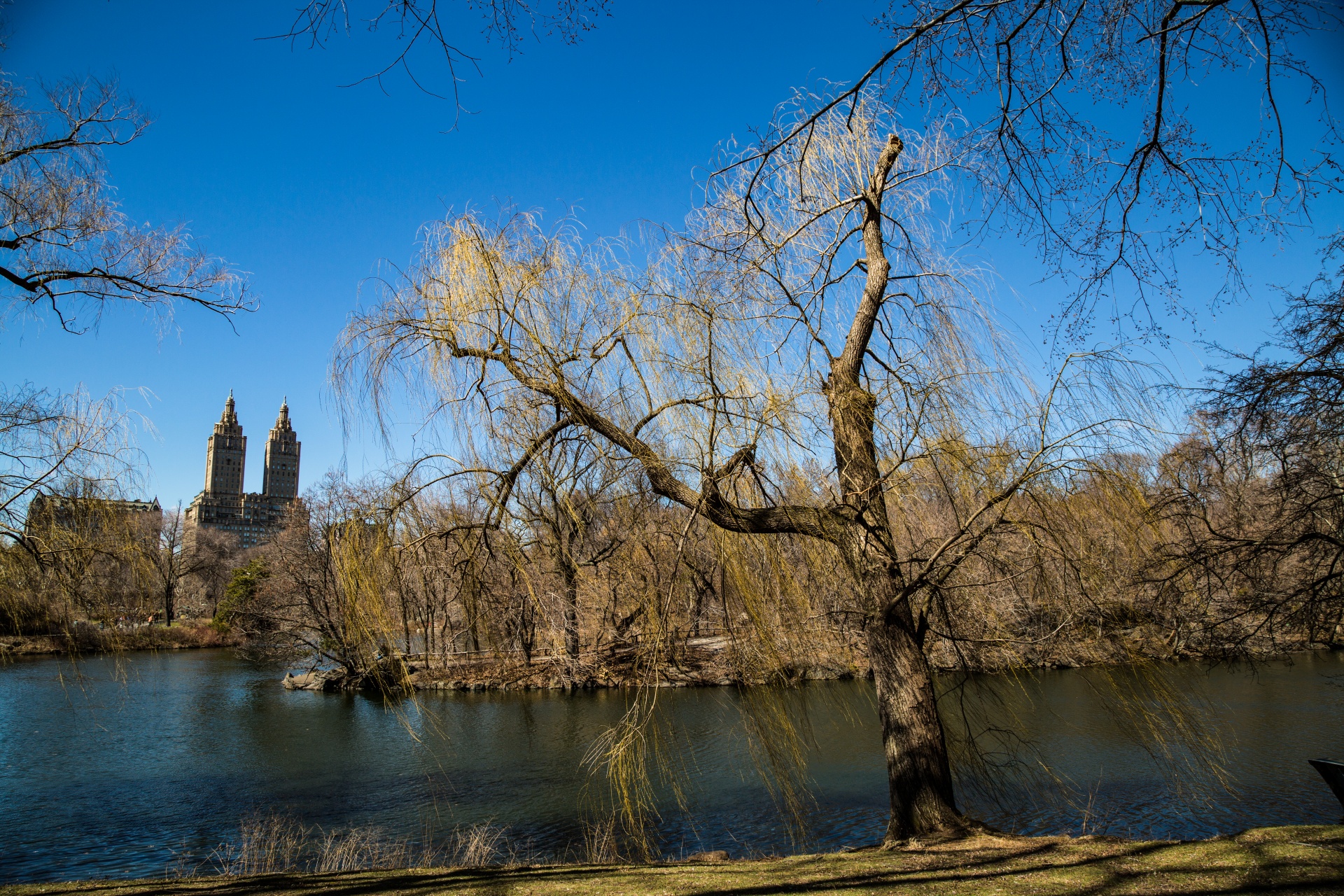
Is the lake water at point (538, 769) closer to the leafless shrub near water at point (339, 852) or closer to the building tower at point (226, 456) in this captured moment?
the leafless shrub near water at point (339, 852)

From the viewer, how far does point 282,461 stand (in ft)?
346

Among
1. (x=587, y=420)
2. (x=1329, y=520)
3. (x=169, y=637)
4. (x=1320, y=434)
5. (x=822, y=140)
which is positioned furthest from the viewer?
(x=169, y=637)

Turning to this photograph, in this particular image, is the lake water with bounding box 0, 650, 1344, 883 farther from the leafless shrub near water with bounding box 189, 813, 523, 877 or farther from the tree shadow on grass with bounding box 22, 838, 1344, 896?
the tree shadow on grass with bounding box 22, 838, 1344, 896

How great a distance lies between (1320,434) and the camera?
20.5ft

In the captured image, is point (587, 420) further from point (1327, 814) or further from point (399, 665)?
point (1327, 814)

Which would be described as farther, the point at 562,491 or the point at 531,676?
the point at 531,676

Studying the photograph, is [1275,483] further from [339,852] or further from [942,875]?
[339,852]

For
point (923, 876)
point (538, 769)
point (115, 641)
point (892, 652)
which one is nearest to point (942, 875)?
point (923, 876)

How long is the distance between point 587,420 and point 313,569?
62.2 feet

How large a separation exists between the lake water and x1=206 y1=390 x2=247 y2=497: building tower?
97685 mm

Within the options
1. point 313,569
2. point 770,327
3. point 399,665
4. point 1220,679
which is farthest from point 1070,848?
point 313,569

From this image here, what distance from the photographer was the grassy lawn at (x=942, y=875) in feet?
11.6

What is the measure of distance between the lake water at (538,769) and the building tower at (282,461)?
308 feet

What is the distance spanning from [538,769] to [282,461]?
108 metres
